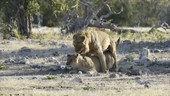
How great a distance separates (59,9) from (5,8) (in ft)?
9.12

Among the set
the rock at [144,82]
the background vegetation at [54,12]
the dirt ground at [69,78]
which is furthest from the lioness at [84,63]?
the background vegetation at [54,12]

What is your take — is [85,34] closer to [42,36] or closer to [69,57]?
[69,57]

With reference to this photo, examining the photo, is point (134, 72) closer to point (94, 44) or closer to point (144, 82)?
point (94, 44)

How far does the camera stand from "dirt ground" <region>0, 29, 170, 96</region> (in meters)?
11.1

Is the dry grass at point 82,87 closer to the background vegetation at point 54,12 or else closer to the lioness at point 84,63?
the lioness at point 84,63

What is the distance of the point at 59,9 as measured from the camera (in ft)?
90.5

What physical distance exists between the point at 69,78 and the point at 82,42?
948 mm

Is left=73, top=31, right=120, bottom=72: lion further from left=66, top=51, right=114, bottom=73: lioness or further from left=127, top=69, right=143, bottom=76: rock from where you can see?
left=127, top=69, right=143, bottom=76: rock

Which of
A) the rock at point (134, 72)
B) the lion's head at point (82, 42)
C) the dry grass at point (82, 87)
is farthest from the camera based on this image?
the rock at point (134, 72)

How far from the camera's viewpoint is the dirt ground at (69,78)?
439 inches

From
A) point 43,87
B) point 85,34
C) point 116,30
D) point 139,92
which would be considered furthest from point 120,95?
point 116,30

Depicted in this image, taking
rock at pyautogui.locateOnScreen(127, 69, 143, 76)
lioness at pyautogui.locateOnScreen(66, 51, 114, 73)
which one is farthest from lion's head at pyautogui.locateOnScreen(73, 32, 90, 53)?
rock at pyautogui.locateOnScreen(127, 69, 143, 76)

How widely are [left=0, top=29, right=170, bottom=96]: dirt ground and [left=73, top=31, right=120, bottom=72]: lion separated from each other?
1.75 feet

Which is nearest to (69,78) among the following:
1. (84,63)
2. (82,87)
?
(84,63)
